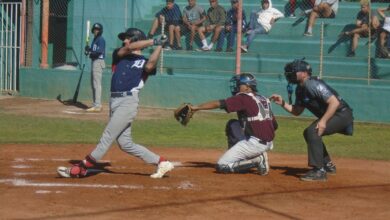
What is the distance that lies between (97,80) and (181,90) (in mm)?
2185

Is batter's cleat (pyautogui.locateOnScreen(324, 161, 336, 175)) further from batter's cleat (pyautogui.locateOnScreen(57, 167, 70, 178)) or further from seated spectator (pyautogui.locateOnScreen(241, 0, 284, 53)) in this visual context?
seated spectator (pyautogui.locateOnScreen(241, 0, 284, 53))

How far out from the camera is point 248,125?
32.2 ft

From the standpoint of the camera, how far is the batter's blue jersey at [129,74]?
9266 mm

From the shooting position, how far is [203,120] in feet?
57.4

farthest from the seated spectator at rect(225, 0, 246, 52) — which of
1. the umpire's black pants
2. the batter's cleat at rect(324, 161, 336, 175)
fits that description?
the umpire's black pants

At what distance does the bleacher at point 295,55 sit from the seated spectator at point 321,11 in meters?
0.16

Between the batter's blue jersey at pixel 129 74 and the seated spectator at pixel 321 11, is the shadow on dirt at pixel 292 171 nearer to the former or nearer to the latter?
the batter's blue jersey at pixel 129 74

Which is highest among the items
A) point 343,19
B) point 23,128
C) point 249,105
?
point 343,19

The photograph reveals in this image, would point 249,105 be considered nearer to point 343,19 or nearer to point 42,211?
point 42,211

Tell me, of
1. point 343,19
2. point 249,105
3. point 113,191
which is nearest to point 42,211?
point 113,191

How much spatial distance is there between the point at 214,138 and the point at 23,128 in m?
3.85

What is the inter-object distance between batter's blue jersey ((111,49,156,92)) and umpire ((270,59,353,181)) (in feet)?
5.50

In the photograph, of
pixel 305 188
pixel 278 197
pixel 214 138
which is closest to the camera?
pixel 278 197

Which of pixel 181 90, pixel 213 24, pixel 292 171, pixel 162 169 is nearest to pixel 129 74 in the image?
pixel 162 169
